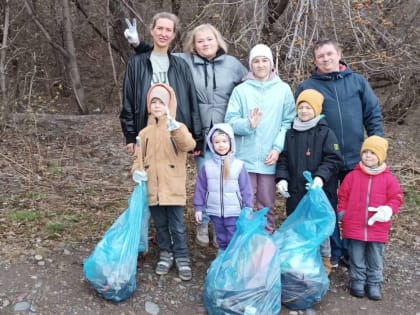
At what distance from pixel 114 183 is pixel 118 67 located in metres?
5.68

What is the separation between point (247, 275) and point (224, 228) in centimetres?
53

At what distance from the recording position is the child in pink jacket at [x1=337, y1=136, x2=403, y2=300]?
10.6 feet

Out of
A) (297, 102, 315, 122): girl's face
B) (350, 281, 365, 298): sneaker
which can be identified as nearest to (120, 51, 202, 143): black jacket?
(297, 102, 315, 122): girl's face

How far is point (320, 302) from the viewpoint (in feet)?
11.2

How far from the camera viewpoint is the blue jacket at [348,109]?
345 cm

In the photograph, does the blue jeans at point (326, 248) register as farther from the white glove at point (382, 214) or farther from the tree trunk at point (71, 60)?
the tree trunk at point (71, 60)

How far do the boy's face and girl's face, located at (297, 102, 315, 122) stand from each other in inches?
35.0

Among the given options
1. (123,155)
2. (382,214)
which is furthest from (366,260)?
(123,155)

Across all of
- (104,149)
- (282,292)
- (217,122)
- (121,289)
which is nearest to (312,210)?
(282,292)

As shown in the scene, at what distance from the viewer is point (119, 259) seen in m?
3.13

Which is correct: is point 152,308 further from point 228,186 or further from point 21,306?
point 228,186

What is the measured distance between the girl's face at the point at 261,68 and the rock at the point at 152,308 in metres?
1.67

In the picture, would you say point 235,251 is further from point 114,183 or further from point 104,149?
point 104,149

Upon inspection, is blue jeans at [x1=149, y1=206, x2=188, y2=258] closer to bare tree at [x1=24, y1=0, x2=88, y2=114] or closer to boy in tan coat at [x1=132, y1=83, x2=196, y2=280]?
boy in tan coat at [x1=132, y1=83, x2=196, y2=280]
